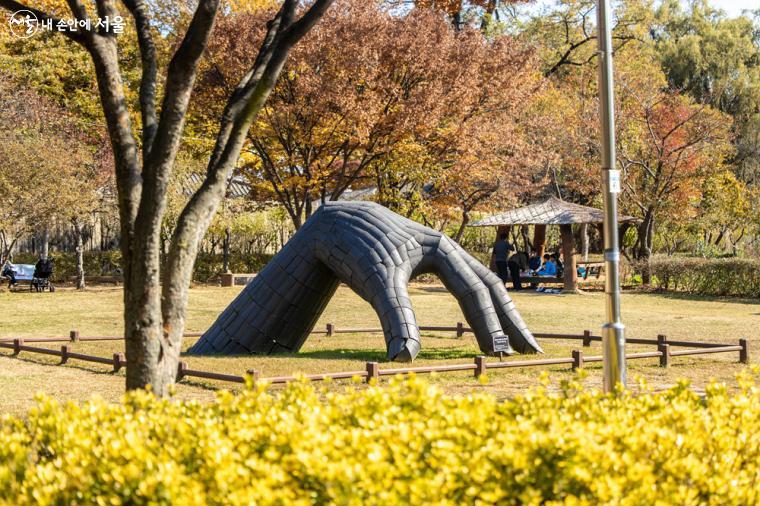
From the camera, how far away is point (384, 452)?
14.1 feet

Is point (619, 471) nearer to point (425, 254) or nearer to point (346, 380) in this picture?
point (346, 380)

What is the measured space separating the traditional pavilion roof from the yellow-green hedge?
25.8m

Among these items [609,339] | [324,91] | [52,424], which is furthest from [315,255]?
[324,91]

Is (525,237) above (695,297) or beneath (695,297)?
above

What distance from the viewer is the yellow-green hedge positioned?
4051 millimetres

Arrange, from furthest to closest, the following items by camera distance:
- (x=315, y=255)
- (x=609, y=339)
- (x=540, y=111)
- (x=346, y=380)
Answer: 1. (x=540, y=111)
2. (x=315, y=255)
3. (x=346, y=380)
4. (x=609, y=339)

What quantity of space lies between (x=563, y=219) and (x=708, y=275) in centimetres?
505

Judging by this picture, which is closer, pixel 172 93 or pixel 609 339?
pixel 172 93

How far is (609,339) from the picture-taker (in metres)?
8.36

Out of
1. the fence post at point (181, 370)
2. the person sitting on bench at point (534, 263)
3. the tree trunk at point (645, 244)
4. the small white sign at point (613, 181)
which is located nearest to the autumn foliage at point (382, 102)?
the person sitting on bench at point (534, 263)

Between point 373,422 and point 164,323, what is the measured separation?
2546 mm

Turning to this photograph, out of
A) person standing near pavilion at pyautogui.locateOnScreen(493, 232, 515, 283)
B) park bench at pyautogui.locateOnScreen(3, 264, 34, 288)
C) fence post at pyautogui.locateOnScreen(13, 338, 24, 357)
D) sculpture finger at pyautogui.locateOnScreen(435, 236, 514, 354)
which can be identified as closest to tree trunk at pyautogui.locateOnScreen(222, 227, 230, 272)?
park bench at pyautogui.locateOnScreen(3, 264, 34, 288)

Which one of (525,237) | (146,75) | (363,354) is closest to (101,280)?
(525,237)

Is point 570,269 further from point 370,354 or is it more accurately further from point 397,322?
point 397,322
